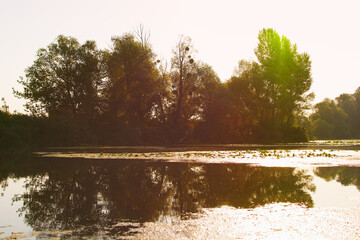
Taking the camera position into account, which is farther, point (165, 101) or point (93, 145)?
point (165, 101)

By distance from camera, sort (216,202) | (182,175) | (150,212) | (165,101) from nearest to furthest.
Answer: (150,212), (216,202), (182,175), (165,101)

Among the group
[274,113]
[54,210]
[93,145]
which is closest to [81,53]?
[93,145]

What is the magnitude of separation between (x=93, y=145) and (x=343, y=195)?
37.8 meters

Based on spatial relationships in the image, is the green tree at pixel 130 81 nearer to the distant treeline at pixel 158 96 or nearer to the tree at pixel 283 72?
the distant treeline at pixel 158 96

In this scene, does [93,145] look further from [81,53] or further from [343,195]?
[343,195]

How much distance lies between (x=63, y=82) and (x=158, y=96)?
546 inches

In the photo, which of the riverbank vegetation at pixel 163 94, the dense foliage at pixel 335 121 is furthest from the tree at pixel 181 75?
the dense foliage at pixel 335 121

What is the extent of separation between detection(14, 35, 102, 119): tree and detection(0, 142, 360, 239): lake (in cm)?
3551

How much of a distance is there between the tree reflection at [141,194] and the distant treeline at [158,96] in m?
30.3

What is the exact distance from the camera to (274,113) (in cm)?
6078

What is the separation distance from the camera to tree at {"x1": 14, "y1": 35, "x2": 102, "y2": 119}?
4900 cm

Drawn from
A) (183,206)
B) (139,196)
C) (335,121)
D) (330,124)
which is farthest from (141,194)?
(335,121)

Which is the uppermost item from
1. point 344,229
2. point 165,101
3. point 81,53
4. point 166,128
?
point 81,53

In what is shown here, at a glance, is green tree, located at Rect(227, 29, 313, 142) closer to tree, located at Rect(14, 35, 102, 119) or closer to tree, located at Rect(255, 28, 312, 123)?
tree, located at Rect(255, 28, 312, 123)
